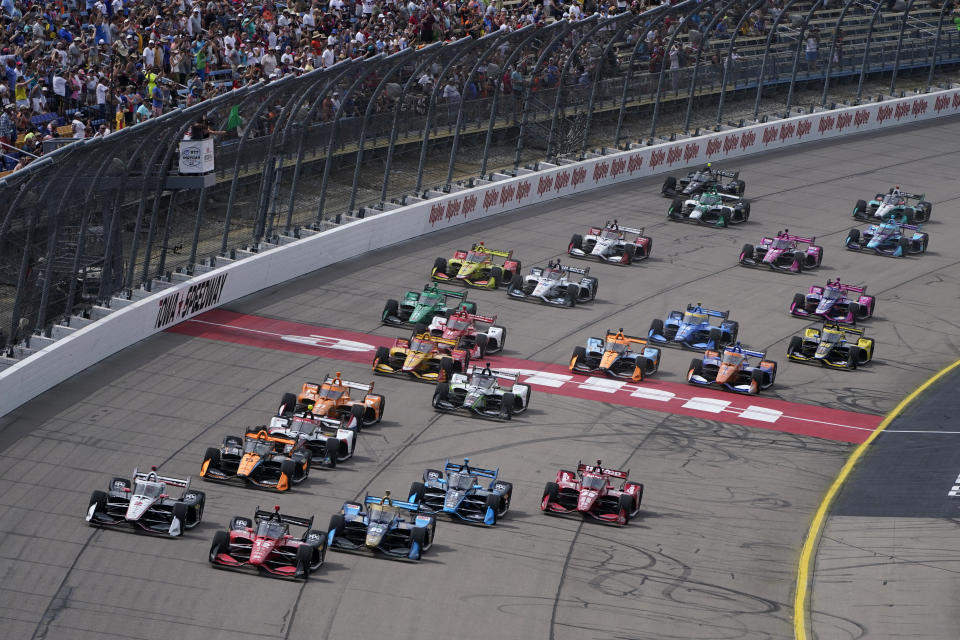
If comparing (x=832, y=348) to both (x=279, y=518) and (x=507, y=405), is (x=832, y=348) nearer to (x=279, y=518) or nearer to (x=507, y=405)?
(x=507, y=405)

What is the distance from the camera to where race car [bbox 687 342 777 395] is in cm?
3127

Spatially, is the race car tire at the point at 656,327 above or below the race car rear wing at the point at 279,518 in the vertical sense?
above

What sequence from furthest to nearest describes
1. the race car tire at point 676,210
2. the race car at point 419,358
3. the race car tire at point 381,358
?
the race car tire at point 676,210 < the race car tire at point 381,358 < the race car at point 419,358

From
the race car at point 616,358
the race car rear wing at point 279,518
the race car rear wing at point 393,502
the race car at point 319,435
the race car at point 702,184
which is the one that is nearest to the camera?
the race car rear wing at point 279,518

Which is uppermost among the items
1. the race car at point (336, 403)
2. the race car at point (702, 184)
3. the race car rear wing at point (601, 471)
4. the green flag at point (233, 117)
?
the green flag at point (233, 117)

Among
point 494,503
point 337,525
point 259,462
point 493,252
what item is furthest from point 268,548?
point 493,252

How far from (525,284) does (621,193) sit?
11216 millimetres

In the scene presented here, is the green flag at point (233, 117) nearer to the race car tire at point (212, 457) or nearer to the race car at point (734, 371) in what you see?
the race car tire at point (212, 457)

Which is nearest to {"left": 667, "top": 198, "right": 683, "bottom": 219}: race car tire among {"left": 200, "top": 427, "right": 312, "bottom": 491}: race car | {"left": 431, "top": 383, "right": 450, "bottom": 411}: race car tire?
{"left": 431, "top": 383, "right": 450, "bottom": 411}: race car tire

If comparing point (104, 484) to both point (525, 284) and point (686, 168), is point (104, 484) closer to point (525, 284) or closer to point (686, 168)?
point (525, 284)

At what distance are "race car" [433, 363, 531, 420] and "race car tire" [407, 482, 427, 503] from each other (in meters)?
4.67

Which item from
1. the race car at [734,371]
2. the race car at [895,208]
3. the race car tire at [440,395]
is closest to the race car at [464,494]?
the race car tire at [440,395]

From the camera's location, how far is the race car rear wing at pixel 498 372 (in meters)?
29.2

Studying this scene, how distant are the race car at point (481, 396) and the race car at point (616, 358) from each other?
2760mm
